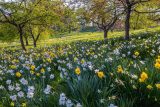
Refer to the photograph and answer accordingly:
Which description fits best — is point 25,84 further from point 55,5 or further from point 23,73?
point 55,5

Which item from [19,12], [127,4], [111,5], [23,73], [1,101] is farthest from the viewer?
[19,12]

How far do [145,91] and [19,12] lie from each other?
19.5m

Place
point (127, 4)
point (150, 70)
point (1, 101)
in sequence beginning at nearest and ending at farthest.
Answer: point (150, 70) < point (1, 101) < point (127, 4)

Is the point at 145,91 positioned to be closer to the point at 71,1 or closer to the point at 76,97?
the point at 76,97

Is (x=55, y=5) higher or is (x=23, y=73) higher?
(x=55, y=5)

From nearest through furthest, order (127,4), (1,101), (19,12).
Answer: (1,101), (127,4), (19,12)

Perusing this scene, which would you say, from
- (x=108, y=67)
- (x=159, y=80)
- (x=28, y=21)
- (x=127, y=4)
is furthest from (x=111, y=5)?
(x=159, y=80)

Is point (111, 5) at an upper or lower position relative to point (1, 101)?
upper

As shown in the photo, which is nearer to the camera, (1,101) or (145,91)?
(145,91)

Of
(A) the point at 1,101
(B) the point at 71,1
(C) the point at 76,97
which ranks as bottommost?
(A) the point at 1,101

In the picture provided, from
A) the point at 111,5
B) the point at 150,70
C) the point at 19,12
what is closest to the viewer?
the point at 150,70

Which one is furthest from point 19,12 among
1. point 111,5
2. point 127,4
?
point 127,4

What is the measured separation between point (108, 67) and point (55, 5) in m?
16.9

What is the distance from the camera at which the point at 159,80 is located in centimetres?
469
